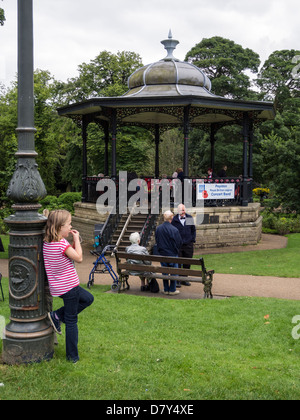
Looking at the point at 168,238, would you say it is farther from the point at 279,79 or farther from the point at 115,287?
the point at 279,79

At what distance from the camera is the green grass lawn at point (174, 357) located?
433 cm

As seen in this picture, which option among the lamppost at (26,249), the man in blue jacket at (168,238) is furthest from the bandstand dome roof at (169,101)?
the lamppost at (26,249)

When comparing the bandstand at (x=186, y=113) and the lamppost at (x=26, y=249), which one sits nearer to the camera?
the lamppost at (x=26, y=249)

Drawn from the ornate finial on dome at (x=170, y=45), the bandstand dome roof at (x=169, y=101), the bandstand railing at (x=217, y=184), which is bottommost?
the bandstand railing at (x=217, y=184)

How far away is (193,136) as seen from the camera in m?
40.6

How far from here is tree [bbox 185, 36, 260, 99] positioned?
39.9m

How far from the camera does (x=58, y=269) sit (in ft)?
16.2

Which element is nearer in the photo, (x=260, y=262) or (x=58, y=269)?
(x=58, y=269)

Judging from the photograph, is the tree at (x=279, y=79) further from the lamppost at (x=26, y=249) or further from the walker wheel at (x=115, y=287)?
the lamppost at (x=26, y=249)

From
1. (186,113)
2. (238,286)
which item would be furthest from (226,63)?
(238,286)

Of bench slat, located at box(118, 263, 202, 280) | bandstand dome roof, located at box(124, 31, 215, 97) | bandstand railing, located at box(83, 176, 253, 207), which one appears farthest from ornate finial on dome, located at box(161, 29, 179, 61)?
bench slat, located at box(118, 263, 202, 280)

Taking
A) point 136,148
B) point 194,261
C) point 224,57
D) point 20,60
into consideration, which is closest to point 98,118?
point 136,148

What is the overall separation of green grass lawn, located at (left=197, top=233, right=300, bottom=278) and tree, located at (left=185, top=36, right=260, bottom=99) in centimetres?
2484

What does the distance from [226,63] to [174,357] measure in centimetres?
3869
